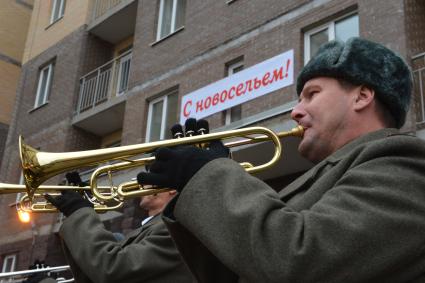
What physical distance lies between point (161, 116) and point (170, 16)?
94.5 inches

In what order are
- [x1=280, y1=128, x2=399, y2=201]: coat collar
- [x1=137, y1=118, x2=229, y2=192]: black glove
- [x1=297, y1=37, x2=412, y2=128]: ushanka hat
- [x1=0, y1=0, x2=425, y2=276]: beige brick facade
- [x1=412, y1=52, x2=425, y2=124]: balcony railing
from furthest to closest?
[x1=0, y1=0, x2=425, y2=276]: beige brick facade, [x1=412, y1=52, x2=425, y2=124]: balcony railing, [x1=297, y1=37, x2=412, y2=128]: ushanka hat, [x1=280, y1=128, x2=399, y2=201]: coat collar, [x1=137, y1=118, x2=229, y2=192]: black glove

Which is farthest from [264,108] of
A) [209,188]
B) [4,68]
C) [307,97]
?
[4,68]

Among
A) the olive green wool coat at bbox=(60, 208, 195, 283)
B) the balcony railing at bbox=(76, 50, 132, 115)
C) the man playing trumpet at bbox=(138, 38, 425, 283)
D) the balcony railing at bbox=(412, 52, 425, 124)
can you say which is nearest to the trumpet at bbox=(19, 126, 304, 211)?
the man playing trumpet at bbox=(138, 38, 425, 283)

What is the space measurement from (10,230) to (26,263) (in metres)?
1.22

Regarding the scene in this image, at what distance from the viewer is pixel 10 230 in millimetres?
15258

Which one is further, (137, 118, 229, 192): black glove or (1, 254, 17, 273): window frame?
(1, 254, 17, 273): window frame

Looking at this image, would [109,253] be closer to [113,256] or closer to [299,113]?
[113,256]

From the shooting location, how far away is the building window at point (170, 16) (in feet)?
41.6

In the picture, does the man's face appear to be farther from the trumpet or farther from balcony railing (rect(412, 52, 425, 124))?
balcony railing (rect(412, 52, 425, 124))

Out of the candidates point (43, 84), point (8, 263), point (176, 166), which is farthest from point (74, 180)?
point (43, 84)

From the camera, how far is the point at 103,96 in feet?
48.4

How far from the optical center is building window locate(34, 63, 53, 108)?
1643cm

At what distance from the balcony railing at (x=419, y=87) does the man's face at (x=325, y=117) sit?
5464 millimetres

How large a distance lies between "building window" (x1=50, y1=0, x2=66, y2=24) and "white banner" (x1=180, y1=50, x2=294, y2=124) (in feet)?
28.2
